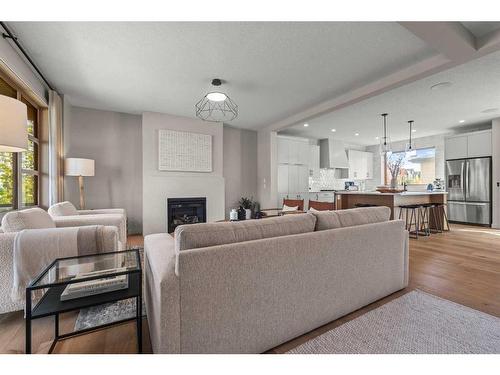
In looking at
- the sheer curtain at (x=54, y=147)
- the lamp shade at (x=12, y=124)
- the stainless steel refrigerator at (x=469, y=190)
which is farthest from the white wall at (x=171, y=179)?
the stainless steel refrigerator at (x=469, y=190)

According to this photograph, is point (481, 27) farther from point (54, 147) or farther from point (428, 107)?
point (54, 147)

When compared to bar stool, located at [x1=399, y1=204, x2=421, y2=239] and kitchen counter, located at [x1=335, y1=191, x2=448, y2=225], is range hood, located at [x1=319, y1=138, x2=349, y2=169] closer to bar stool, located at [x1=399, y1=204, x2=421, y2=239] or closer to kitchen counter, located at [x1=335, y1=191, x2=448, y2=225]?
kitchen counter, located at [x1=335, y1=191, x2=448, y2=225]

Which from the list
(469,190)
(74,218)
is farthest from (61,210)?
(469,190)

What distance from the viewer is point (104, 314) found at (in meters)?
1.73

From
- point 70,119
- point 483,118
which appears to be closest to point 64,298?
point 70,119

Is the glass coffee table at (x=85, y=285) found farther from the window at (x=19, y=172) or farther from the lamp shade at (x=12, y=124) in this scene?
the window at (x=19, y=172)

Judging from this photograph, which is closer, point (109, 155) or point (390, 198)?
point (390, 198)

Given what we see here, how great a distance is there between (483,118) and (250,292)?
6.67 m

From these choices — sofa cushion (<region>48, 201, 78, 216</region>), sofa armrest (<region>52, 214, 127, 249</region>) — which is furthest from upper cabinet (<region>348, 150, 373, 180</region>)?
sofa cushion (<region>48, 201, 78, 216</region>)

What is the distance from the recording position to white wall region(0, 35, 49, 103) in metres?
2.19

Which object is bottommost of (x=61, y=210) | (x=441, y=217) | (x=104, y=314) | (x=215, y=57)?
(x=104, y=314)

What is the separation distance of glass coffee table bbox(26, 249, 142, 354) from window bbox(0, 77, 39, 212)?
1.75 metres

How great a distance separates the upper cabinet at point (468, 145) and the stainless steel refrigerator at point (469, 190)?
0.14 meters

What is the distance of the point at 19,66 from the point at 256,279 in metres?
3.30
